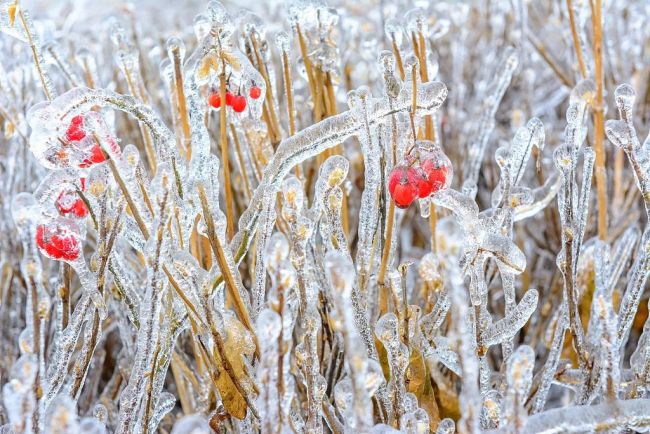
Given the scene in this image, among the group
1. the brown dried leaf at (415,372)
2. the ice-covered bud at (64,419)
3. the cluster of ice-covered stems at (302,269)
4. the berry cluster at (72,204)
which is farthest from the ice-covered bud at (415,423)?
the berry cluster at (72,204)

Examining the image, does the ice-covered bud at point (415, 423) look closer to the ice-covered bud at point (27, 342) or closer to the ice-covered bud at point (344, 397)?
the ice-covered bud at point (344, 397)

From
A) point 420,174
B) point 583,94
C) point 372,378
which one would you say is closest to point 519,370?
point 372,378

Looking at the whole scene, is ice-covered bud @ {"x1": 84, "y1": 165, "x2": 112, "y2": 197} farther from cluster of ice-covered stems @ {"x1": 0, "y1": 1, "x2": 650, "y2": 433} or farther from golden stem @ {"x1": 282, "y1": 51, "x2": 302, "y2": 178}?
golden stem @ {"x1": 282, "y1": 51, "x2": 302, "y2": 178}

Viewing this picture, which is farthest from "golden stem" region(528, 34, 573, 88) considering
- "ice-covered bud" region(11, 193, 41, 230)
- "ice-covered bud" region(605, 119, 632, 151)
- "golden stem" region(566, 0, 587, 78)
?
"ice-covered bud" region(11, 193, 41, 230)

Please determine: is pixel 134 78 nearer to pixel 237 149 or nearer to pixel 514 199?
pixel 237 149

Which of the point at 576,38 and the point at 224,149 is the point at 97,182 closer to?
the point at 224,149

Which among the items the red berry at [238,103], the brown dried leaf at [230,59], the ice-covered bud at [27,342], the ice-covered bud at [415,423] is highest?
the brown dried leaf at [230,59]
